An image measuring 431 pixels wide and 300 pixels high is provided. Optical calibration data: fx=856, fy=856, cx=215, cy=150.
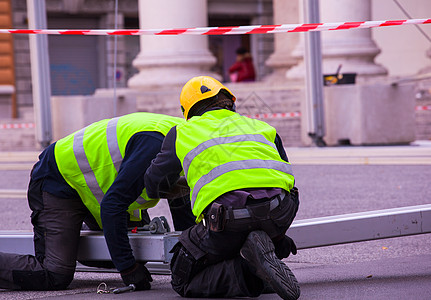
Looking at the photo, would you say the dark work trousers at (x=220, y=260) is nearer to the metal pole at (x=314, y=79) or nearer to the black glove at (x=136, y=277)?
the black glove at (x=136, y=277)

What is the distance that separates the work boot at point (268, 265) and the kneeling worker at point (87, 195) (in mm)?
670

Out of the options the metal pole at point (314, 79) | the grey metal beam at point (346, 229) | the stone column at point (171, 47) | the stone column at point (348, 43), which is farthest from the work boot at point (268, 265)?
the stone column at point (171, 47)

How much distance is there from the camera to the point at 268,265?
145 inches

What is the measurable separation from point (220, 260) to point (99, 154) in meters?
0.83

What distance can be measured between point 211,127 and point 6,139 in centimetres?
1352

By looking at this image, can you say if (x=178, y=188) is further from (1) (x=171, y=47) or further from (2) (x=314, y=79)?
(1) (x=171, y=47)

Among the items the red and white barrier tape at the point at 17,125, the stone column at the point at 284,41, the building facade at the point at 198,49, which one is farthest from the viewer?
the stone column at the point at 284,41

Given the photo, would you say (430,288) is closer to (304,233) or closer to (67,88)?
(304,233)

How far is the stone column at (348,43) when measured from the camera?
1488 cm

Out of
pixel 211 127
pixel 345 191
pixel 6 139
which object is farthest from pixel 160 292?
pixel 6 139

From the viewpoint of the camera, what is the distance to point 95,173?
428cm

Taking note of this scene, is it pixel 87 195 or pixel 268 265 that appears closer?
pixel 268 265

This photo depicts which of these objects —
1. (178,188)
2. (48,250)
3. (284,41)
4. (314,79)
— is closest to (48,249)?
(48,250)

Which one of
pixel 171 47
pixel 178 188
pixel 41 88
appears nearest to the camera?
pixel 178 188
